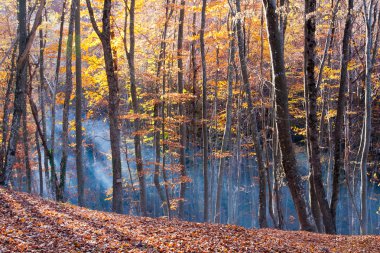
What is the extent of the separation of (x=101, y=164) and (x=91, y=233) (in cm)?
2764

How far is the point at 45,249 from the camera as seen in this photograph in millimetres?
5207

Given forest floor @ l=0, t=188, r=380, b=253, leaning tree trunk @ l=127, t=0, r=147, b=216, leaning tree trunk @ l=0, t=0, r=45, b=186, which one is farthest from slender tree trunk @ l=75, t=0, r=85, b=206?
forest floor @ l=0, t=188, r=380, b=253

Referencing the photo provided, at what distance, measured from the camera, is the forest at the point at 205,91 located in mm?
Answer: 10305

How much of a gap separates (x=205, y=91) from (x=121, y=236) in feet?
33.6

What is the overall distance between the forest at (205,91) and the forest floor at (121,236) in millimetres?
1548

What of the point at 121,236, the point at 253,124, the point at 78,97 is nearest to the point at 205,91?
the point at 253,124

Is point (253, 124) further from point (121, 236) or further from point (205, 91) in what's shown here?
point (121, 236)

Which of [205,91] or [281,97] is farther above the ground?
[205,91]

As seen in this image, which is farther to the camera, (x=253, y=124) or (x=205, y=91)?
(x=205, y=91)

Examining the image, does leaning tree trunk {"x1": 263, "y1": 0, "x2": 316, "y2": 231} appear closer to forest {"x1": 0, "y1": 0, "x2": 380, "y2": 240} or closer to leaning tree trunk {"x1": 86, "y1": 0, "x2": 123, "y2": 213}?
forest {"x1": 0, "y1": 0, "x2": 380, "y2": 240}

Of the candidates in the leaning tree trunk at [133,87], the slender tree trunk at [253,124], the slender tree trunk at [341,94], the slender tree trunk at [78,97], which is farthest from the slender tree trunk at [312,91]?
the slender tree trunk at [78,97]

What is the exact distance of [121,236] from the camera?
6414 millimetres

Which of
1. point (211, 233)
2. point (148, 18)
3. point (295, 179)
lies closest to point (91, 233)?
point (211, 233)

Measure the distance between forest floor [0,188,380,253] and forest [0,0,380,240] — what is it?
5.08 ft
